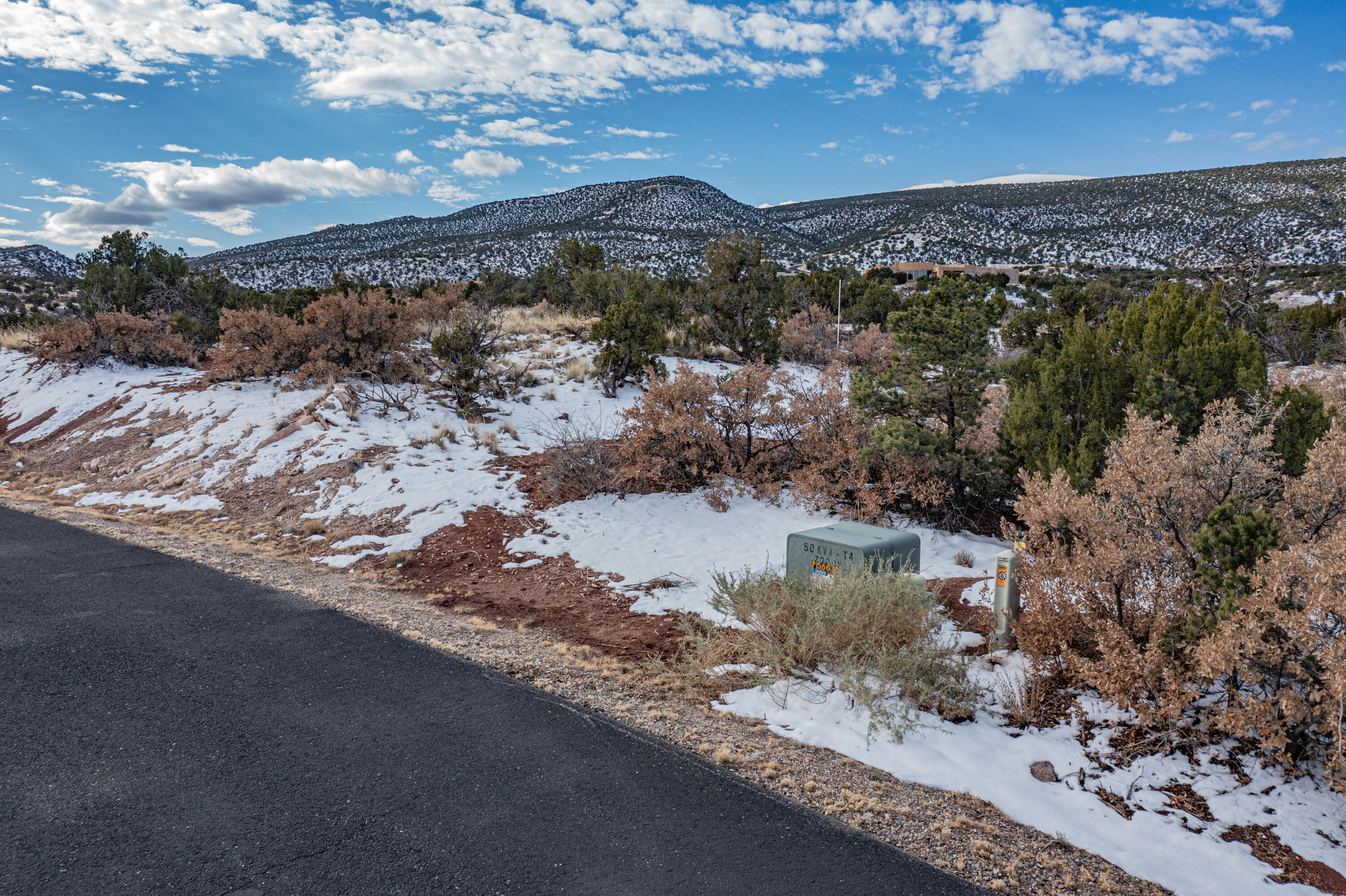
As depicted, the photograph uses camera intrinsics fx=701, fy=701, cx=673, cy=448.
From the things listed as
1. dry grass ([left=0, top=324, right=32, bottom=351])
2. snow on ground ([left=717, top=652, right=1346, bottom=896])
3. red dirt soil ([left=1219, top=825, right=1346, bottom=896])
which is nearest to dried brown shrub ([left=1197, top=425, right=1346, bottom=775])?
snow on ground ([left=717, top=652, right=1346, bottom=896])

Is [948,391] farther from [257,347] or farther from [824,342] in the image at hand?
[257,347]

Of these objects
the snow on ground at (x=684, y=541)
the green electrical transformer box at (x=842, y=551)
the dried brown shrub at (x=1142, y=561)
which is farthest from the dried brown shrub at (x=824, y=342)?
the dried brown shrub at (x=1142, y=561)

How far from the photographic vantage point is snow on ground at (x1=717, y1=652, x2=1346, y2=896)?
3.36 m

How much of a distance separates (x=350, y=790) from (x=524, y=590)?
4028 mm

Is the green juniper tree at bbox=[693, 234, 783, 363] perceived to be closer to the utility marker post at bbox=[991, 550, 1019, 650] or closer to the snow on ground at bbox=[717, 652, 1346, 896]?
the utility marker post at bbox=[991, 550, 1019, 650]

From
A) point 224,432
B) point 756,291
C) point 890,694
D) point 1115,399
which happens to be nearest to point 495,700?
point 890,694

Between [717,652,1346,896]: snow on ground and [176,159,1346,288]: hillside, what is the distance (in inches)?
1619

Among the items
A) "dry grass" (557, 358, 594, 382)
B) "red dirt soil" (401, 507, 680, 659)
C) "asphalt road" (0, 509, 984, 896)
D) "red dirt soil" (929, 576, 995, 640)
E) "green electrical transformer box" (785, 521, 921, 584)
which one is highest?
"dry grass" (557, 358, 594, 382)

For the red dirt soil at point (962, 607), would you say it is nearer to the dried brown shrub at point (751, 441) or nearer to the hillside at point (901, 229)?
the dried brown shrub at point (751, 441)

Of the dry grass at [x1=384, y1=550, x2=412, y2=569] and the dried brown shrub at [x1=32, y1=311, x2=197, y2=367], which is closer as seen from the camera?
the dry grass at [x1=384, y1=550, x2=412, y2=569]

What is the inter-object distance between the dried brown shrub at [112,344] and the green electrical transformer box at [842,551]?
60.2ft

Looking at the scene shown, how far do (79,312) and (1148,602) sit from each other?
3148 cm

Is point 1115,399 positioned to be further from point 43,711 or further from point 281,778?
point 43,711

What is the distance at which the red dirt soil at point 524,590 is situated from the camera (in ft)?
21.3
